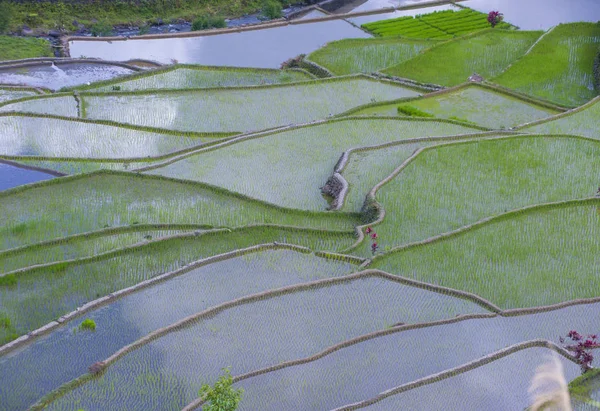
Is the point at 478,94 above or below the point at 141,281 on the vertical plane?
above

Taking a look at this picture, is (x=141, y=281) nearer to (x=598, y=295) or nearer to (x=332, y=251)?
(x=332, y=251)

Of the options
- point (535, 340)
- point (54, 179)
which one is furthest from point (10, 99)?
point (535, 340)

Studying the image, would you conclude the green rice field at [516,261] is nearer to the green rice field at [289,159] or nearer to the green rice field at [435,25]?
the green rice field at [289,159]

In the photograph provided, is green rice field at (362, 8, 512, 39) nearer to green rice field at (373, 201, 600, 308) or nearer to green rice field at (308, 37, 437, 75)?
green rice field at (308, 37, 437, 75)

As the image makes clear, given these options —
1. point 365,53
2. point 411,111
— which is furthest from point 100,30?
point 411,111

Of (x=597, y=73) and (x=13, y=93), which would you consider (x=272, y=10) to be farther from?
(x=597, y=73)
